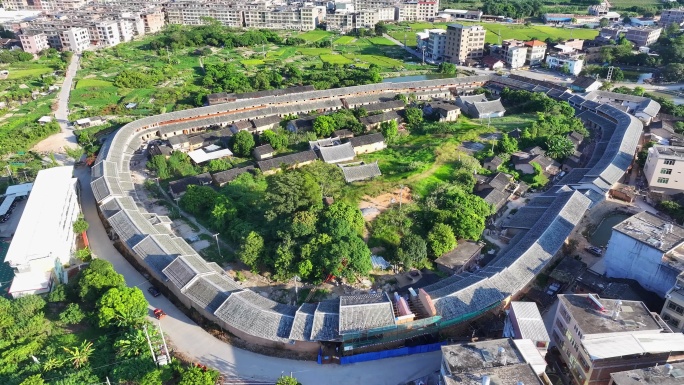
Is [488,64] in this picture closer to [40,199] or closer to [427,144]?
[427,144]

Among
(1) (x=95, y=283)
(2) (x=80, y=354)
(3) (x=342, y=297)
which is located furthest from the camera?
(1) (x=95, y=283)

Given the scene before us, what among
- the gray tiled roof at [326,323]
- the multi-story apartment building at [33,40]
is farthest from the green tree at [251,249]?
the multi-story apartment building at [33,40]

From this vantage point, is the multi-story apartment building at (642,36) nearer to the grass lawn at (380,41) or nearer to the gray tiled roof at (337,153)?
the grass lawn at (380,41)

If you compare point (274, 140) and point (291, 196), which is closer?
point (291, 196)

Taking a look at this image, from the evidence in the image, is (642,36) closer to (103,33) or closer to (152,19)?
(152,19)

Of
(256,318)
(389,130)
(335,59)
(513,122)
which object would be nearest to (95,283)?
(256,318)

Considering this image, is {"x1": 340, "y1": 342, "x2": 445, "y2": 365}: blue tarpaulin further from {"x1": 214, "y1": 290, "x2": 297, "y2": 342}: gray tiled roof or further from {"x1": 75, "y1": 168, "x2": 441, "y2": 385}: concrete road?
{"x1": 214, "y1": 290, "x2": 297, "y2": 342}: gray tiled roof

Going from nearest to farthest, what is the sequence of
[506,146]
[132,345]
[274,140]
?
[132,345], [506,146], [274,140]
